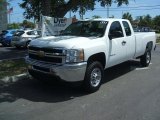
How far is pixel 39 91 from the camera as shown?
8.34m

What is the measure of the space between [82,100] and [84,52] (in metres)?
1.19

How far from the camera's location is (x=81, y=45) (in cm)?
769

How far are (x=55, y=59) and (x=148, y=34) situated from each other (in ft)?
18.1

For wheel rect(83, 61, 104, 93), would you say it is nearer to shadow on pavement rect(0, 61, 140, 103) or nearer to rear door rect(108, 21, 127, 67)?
shadow on pavement rect(0, 61, 140, 103)

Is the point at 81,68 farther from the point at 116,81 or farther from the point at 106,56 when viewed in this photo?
the point at 116,81

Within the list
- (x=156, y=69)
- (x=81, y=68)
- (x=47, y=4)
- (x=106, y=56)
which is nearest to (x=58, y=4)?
(x=47, y=4)

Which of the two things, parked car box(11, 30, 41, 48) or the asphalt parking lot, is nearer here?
the asphalt parking lot

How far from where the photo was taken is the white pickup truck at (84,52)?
7.54 meters

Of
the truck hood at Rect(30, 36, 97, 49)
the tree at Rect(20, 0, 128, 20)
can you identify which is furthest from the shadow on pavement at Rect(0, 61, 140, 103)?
the tree at Rect(20, 0, 128, 20)

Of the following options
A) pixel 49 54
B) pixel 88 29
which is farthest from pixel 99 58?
pixel 49 54

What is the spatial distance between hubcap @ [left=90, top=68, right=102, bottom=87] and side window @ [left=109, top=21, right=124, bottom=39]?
1.21 m

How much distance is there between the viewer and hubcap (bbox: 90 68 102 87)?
26.7ft

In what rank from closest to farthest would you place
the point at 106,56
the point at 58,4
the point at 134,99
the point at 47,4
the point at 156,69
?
the point at 134,99 → the point at 106,56 → the point at 156,69 → the point at 47,4 → the point at 58,4

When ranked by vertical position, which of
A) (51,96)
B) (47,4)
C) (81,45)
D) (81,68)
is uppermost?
(47,4)
